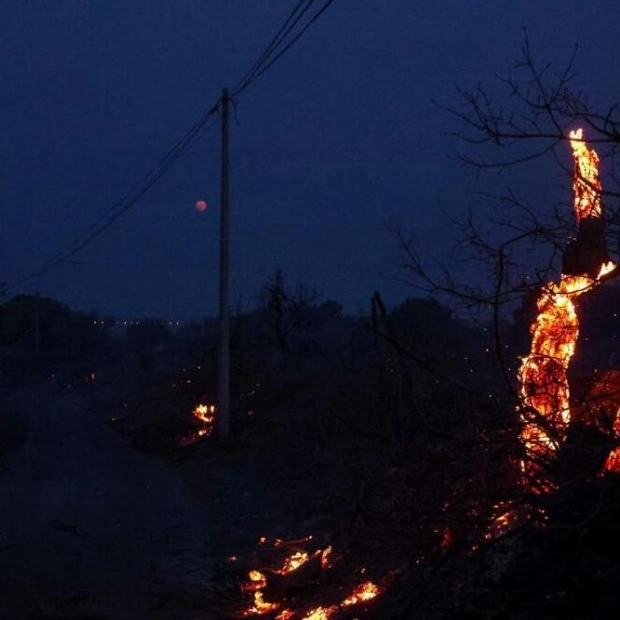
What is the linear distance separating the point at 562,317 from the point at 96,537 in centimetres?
923

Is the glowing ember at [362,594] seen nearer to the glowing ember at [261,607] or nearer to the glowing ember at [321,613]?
the glowing ember at [321,613]

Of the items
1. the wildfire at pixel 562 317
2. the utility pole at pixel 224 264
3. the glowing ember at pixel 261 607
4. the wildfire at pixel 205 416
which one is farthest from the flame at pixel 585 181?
the wildfire at pixel 205 416

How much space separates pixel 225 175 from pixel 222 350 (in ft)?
12.4

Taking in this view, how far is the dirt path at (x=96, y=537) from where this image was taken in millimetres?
11328

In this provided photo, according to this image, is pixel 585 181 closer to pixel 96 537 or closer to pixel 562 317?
pixel 562 317

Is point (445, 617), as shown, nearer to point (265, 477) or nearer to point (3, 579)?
point (3, 579)

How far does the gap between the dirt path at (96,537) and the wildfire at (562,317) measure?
4.59 metres

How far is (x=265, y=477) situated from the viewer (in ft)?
68.4

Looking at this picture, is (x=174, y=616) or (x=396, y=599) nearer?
(x=396, y=599)

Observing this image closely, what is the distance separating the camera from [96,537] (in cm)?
1527

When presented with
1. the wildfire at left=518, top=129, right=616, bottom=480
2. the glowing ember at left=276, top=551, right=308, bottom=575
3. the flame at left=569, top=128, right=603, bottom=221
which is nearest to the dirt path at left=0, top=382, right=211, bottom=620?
the glowing ember at left=276, top=551, right=308, bottom=575

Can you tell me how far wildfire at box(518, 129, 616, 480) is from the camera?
7.13m

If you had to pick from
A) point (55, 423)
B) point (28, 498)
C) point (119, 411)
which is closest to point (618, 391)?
point (28, 498)

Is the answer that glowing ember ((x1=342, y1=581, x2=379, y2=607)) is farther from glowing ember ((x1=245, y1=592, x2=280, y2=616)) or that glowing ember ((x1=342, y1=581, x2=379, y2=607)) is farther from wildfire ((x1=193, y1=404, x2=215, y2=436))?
wildfire ((x1=193, y1=404, x2=215, y2=436))
